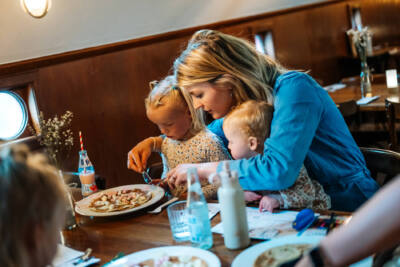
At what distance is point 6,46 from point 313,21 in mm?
5083

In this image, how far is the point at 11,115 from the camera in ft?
12.0

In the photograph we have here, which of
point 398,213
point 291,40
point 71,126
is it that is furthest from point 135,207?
point 291,40

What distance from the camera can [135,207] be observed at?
204 cm

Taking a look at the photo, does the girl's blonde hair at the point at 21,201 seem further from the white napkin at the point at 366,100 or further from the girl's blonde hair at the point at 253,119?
the white napkin at the point at 366,100

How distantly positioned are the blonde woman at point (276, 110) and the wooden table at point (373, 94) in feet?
6.72

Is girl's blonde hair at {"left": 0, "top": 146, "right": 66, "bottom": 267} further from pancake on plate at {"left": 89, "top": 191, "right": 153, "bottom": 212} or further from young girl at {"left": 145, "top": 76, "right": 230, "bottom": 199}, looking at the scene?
young girl at {"left": 145, "top": 76, "right": 230, "bottom": 199}

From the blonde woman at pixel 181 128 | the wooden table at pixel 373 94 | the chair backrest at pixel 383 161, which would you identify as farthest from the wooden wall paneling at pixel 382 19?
the chair backrest at pixel 383 161

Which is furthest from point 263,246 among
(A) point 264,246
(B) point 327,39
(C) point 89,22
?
(B) point 327,39

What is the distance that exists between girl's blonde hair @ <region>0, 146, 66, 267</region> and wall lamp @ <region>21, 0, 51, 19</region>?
2.86 meters

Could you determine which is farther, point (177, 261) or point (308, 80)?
point (308, 80)

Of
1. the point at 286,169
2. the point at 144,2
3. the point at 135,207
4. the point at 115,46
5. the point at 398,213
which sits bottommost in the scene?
the point at 135,207

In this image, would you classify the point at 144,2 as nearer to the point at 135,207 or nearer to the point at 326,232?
the point at 135,207

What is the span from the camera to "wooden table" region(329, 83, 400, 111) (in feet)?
12.8

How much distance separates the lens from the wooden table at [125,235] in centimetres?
160
